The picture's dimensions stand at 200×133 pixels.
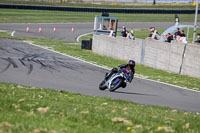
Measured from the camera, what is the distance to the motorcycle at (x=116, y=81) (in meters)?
14.5

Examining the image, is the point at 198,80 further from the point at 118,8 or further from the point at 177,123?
the point at 118,8

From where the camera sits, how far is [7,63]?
21141 millimetres

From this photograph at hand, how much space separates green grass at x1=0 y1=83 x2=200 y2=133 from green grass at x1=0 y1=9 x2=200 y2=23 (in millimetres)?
40645

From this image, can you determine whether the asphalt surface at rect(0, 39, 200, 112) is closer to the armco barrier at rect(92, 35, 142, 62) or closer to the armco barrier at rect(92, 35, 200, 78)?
the armco barrier at rect(92, 35, 200, 78)

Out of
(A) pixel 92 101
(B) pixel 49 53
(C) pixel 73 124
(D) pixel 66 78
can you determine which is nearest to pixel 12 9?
(B) pixel 49 53

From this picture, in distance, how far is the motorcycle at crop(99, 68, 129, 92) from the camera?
14.5 meters

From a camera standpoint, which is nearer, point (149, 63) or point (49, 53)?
point (149, 63)

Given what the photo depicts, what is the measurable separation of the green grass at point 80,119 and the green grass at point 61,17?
40.6 meters

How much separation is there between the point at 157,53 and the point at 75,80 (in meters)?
6.76

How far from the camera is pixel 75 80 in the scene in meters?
17.7

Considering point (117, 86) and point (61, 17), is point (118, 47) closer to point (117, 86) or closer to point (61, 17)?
point (117, 86)

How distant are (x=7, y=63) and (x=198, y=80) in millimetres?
9194

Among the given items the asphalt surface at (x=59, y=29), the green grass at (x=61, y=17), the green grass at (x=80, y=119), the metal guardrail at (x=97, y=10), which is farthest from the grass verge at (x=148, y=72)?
the metal guardrail at (x=97, y=10)

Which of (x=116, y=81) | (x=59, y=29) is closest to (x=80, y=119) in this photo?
(x=116, y=81)
